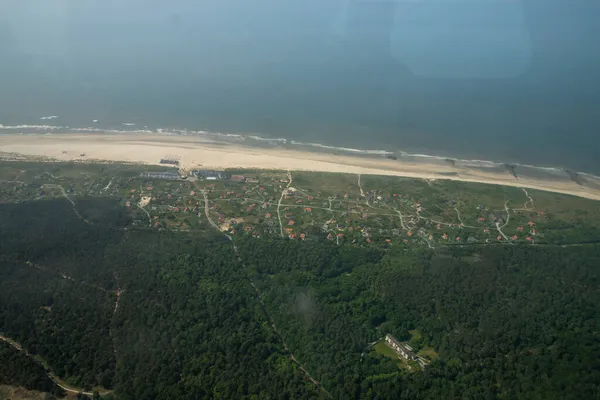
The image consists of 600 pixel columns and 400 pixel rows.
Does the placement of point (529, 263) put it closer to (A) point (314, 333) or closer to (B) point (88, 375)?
(A) point (314, 333)

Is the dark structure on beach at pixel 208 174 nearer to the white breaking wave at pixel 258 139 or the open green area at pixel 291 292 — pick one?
the open green area at pixel 291 292

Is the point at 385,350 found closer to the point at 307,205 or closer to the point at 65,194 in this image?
the point at 307,205

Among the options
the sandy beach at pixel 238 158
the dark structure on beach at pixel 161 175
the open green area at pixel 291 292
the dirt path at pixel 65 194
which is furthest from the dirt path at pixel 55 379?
the sandy beach at pixel 238 158

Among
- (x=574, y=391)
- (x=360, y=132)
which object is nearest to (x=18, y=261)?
(x=574, y=391)

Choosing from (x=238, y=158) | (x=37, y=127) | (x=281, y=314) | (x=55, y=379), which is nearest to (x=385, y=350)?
(x=281, y=314)

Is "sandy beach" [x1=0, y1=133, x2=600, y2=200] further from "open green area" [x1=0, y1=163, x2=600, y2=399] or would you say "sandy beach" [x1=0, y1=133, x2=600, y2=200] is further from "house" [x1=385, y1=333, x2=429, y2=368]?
"house" [x1=385, y1=333, x2=429, y2=368]

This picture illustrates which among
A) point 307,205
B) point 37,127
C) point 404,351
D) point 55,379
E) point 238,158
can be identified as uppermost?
point 37,127

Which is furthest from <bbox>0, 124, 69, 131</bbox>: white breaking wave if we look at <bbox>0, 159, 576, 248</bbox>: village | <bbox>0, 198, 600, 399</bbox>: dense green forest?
<bbox>0, 198, 600, 399</bbox>: dense green forest
